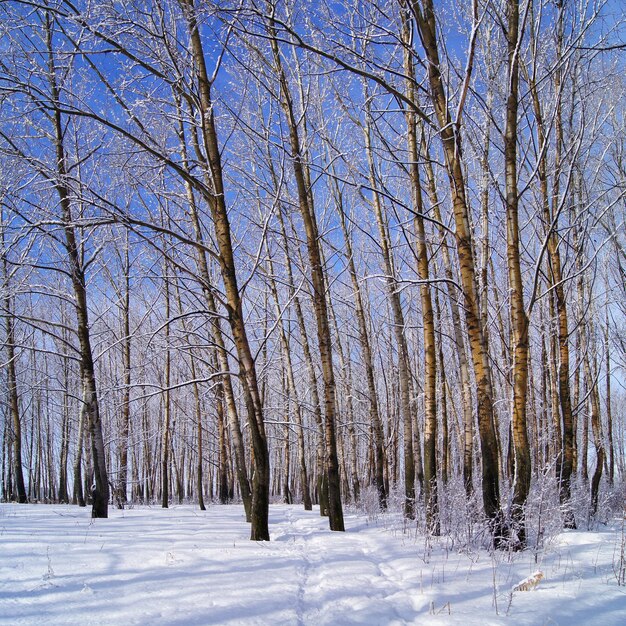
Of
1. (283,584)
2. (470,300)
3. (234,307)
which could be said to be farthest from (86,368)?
(470,300)

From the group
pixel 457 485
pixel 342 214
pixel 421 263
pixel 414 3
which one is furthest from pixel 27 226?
pixel 342 214

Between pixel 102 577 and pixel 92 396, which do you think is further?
pixel 92 396

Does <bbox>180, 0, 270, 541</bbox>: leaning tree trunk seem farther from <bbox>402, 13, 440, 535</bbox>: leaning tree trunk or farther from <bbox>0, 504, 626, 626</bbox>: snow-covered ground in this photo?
<bbox>402, 13, 440, 535</bbox>: leaning tree trunk

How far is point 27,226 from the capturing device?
527 cm

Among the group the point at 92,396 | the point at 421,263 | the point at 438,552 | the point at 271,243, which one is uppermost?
the point at 271,243

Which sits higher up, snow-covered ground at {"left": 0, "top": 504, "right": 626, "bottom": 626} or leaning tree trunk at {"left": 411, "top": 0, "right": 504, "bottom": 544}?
leaning tree trunk at {"left": 411, "top": 0, "right": 504, "bottom": 544}

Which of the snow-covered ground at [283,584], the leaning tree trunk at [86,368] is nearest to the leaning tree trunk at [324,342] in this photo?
the snow-covered ground at [283,584]

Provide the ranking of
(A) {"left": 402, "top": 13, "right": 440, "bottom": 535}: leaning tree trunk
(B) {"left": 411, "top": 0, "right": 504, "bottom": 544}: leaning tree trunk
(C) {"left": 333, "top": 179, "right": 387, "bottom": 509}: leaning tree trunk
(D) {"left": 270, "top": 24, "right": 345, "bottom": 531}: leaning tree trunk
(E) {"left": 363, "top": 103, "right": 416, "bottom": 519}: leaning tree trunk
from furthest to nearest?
1. (C) {"left": 333, "top": 179, "right": 387, "bottom": 509}: leaning tree trunk
2. (E) {"left": 363, "top": 103, "right": 416, "bottom": 519}: leaning tree trunk
3. (D) {"left": 270, "top": 24, "right": 345, "bottom": 531}: leaning tree trunk
4. (A) {"left": 402, "top": 13, "right": 440, "bottom": 535}: leaning tree trunk
5. (B) {"left": 411, "top": 0, "right": 504, "bottom": 544}: leaning tree trunk

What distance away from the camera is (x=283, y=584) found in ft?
11.9

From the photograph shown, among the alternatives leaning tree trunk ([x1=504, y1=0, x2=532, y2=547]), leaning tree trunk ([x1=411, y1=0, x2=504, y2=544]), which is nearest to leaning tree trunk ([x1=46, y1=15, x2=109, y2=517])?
leaning tree trunk ([x1=411, y1=0, x2=504, y2=544])

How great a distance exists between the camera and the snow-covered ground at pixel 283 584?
2857 millimetres

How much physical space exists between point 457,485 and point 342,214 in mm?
7151

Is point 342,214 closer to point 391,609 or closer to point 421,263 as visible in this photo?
point 421,263

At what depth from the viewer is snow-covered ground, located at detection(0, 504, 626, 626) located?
9.37 ft
